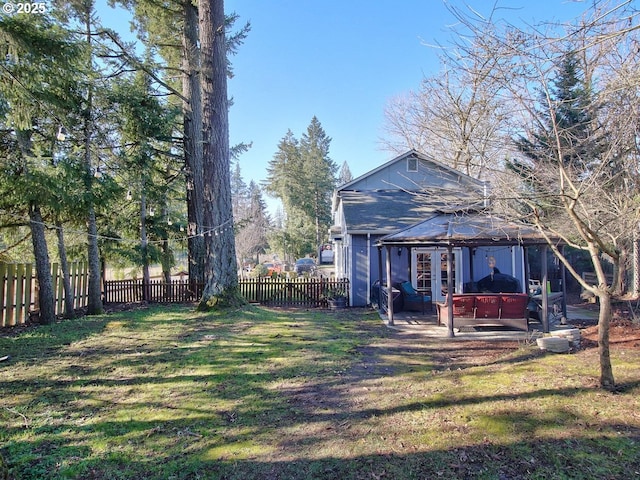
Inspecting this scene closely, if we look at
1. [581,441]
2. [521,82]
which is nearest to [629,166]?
[521,82]

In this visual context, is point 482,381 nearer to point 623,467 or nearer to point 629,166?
point 623,467

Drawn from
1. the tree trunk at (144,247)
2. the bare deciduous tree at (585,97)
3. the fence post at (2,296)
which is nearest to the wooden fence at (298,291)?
the tree trunk at (144,247)

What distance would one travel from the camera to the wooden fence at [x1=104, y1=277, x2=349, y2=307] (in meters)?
13.8

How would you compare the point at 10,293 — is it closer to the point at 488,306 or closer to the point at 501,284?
the point at 488,306

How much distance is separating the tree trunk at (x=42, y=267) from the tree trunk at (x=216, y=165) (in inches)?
150

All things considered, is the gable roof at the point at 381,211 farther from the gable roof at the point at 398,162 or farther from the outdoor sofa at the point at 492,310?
the outdoor sofa at the point at 492,310

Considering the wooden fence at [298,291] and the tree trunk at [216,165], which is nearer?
the tree trunk at [216,165]

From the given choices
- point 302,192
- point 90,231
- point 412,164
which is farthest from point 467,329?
point 302,192

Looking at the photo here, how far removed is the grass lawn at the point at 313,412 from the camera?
3.16 meters

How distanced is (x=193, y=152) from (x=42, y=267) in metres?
6.61

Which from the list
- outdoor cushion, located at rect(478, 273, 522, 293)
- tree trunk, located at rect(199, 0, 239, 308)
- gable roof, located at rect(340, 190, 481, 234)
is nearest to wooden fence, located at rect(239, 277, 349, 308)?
gable roof, located at rect(340, 190, 481, 234)

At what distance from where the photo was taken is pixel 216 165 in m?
11.0

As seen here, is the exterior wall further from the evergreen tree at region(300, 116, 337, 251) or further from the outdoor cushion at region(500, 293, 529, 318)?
the evergreen tree at region(300, 116, 337, 251)

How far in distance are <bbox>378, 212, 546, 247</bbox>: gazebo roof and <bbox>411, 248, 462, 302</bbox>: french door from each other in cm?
401
